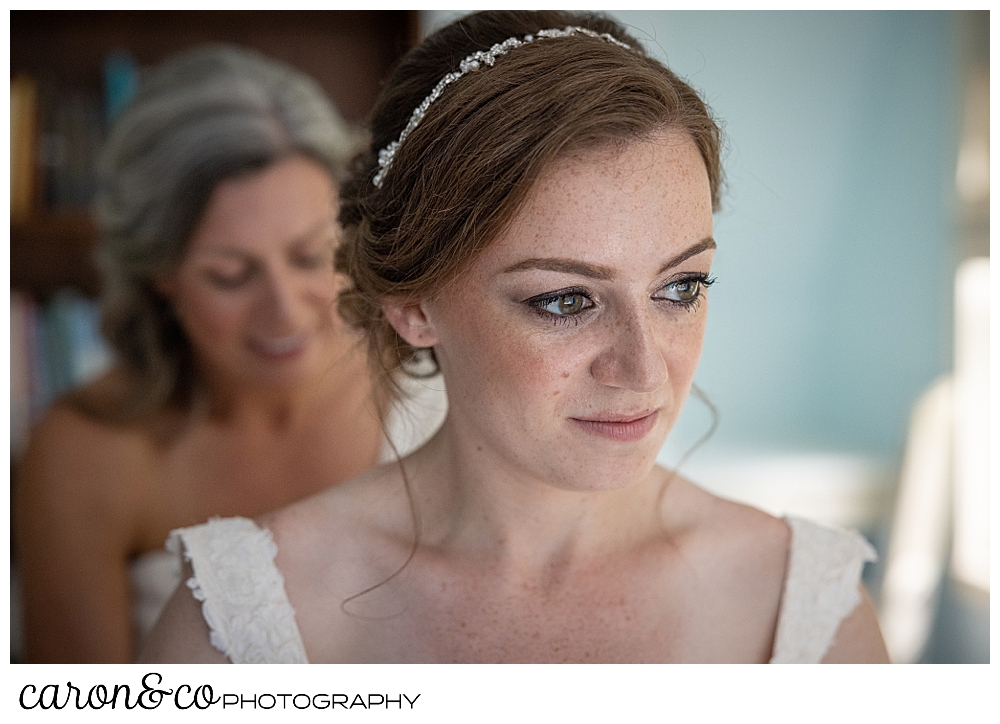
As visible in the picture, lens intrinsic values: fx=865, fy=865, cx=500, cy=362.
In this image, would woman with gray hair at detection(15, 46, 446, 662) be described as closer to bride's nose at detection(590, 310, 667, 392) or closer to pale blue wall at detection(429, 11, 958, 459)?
pale blue wall at detection(429, 11, 958, 459)

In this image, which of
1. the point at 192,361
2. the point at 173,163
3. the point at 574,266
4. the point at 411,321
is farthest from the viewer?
the point at 192,361

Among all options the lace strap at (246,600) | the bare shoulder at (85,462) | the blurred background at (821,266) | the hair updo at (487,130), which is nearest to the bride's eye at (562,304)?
the hair updo at (487,130)

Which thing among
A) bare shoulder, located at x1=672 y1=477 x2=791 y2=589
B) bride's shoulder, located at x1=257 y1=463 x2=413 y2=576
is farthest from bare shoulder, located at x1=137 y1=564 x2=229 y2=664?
bare shoulder, located at x1=672 y1=477 x2=791 y2=589

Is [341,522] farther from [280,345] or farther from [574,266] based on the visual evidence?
[280,345]

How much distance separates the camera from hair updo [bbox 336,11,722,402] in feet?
3.54

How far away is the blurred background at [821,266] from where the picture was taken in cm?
206

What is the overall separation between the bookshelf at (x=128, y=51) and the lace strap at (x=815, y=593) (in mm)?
1654

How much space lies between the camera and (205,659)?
1292 mm

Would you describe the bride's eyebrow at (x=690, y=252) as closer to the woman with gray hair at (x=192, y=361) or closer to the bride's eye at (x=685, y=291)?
the bride's eye at (x=685, y=291)

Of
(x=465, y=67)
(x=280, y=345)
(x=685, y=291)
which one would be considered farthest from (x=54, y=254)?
(x=685, y=291)

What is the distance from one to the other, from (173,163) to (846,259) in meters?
1.71

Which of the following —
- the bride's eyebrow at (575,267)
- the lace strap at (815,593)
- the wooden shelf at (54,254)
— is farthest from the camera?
the wooden shelf at (54,254)

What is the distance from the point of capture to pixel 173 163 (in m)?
1.99

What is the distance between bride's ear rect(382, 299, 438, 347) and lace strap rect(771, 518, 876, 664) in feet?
2.23
